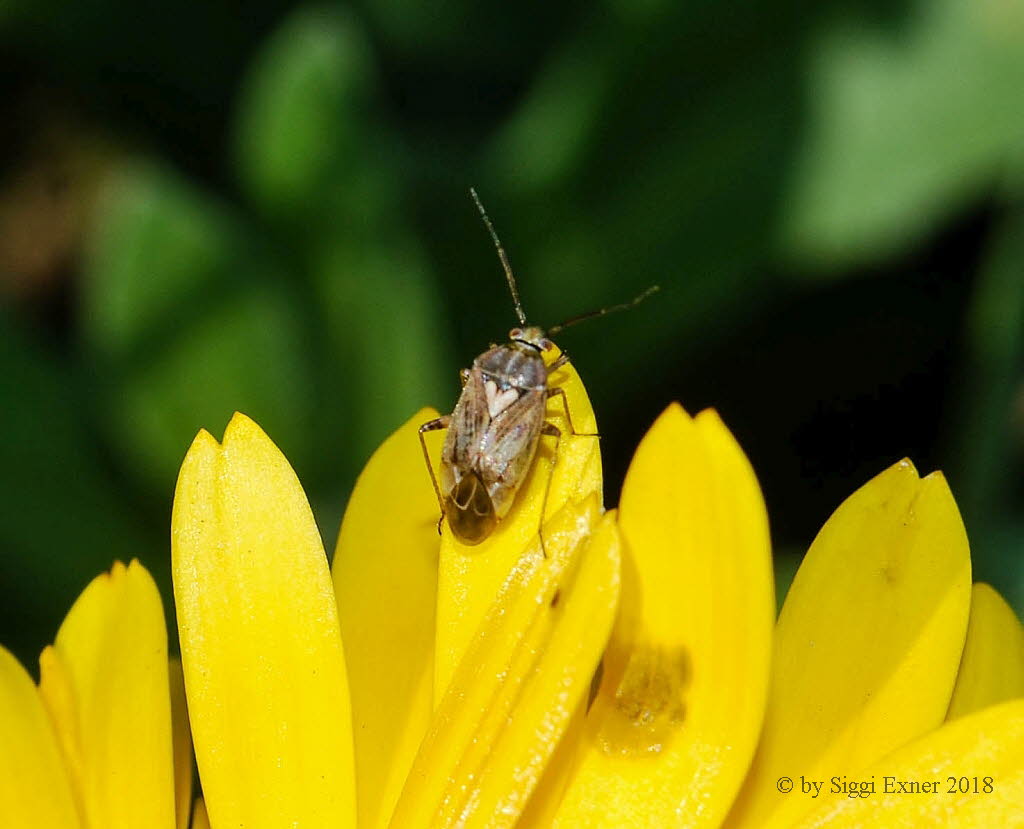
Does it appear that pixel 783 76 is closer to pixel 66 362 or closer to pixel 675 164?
pixel 675 164

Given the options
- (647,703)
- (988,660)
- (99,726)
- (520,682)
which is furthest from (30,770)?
(988,660)

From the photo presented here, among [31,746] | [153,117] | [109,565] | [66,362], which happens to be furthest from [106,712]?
[153,117]

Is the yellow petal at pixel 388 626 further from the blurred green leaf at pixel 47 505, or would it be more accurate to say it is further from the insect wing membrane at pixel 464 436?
the blurred green leaf at pixel 47 505

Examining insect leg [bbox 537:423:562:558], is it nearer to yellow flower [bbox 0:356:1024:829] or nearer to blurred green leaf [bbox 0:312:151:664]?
yellow flower [bbox 0:356:1024:829]

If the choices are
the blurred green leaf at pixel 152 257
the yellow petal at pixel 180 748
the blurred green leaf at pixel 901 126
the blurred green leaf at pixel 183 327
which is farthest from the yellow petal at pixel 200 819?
the blurred green leaf at pixel 901 126

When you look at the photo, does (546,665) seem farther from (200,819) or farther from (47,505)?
(47,505)

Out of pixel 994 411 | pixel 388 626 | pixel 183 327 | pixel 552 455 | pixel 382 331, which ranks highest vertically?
pixel 183 327

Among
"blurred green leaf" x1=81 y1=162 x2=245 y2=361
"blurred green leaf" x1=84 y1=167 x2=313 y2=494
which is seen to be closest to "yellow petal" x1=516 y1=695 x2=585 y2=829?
"blurred green leaf" x1=84 y1=167 x2=313 y2=494
